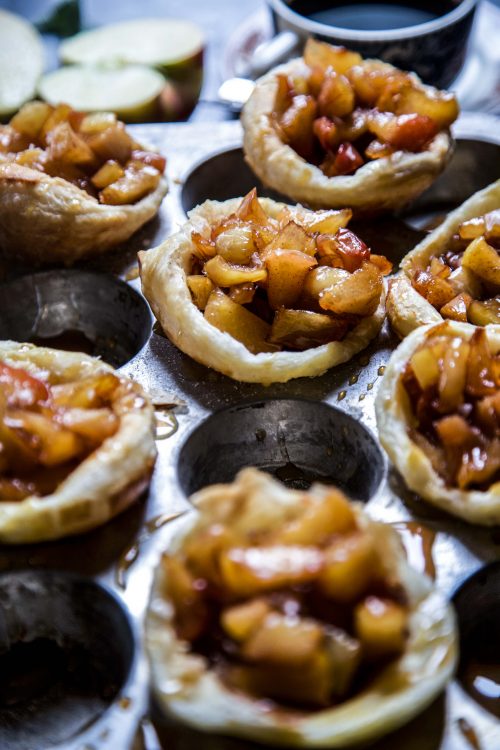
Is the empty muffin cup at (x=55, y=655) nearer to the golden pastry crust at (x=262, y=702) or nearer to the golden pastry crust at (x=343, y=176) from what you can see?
the golden pastry crust at (x=262, y=702)

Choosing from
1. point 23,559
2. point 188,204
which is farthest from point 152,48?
point 23,559

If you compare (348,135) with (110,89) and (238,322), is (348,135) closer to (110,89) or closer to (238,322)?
(238,322)

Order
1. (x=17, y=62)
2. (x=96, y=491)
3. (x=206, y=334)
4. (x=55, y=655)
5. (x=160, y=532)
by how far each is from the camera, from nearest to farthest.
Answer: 1. (x=96, y=491)
2. (x=160, y=532)
3. (x=55, y=655)
4. (x=206, y=334)
5. (x=17, y=62)

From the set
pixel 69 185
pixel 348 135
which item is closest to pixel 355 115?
pixel 348 135

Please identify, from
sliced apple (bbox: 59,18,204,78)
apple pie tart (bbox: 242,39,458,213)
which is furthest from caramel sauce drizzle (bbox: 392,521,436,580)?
sliced apple (bbox: 59,18,204,78)

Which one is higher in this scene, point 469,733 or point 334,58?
point 334,58

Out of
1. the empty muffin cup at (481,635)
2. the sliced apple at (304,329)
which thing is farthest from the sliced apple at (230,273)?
the empty muffin cup at (481,635)
